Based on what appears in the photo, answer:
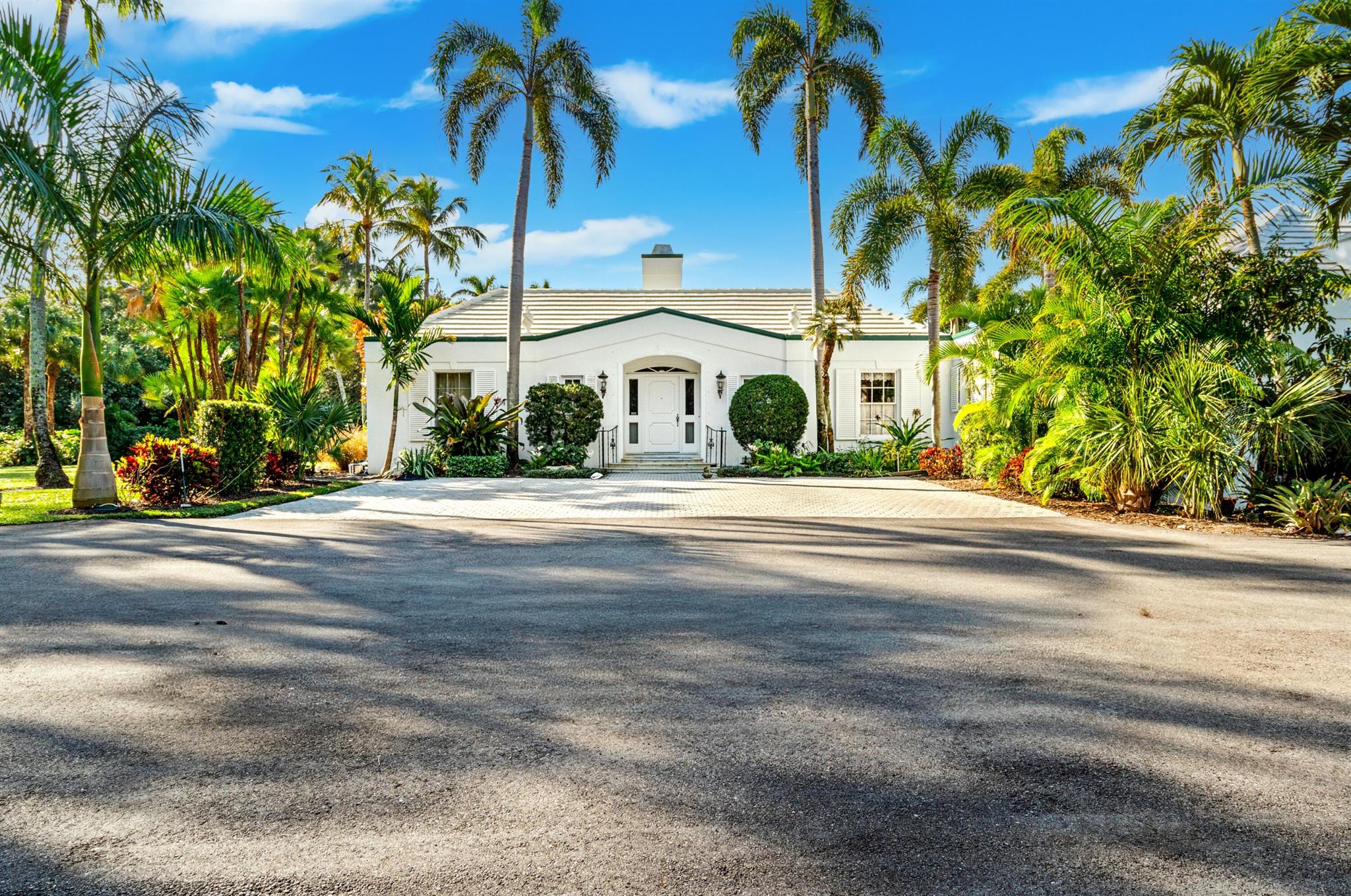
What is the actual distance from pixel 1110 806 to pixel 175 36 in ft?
64.2

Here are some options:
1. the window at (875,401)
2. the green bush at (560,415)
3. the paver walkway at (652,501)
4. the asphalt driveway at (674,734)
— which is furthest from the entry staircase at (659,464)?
the asphalt driveway at (674,734)

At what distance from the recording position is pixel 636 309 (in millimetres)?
23938

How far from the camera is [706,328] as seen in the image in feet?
67.6

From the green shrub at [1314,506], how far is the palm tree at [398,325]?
1603 cm

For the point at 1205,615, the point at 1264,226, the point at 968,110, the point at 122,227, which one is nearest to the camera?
the point at 1205,615

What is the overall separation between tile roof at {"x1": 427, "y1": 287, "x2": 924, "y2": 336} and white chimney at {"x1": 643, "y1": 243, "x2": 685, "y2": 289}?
638 millimetres

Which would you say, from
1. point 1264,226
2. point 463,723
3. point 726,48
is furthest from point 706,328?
point 463,723

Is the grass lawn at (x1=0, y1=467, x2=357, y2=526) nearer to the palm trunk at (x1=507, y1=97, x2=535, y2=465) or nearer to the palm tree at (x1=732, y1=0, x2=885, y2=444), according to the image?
the palm trunk at (x1=507, y1=97, x2=535, y2=465)

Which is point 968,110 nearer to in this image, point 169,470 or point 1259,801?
point 169,470

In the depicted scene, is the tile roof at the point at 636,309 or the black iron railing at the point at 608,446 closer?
the black iron railing at the point at 608,446

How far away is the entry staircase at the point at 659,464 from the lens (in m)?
19.9

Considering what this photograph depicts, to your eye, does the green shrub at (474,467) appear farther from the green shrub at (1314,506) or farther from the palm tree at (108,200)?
the green shrub at (1314,506)

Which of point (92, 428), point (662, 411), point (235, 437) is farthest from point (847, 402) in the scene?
point (92, 428)

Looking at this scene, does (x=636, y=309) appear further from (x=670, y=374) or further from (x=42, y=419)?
(x=42, y=419)
